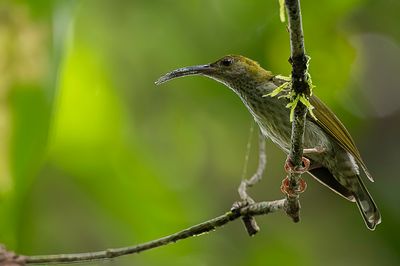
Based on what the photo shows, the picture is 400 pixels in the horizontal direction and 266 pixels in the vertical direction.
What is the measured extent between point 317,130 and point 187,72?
688 millimetres

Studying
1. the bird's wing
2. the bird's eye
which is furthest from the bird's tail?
the bird's eye

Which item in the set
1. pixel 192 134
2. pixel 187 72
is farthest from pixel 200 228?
pixel 192 134

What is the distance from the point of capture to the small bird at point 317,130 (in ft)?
12.1

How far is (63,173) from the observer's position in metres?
4.51

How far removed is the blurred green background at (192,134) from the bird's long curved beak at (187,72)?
1.95 ft

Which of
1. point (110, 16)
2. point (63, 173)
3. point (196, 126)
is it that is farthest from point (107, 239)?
point (110, 16)

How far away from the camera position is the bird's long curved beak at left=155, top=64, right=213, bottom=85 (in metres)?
3.53

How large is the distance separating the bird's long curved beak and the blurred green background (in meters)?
0.59

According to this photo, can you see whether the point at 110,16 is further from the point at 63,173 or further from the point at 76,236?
the point at 76,236

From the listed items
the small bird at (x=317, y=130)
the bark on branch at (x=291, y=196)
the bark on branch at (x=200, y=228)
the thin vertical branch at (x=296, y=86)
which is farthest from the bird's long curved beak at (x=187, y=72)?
the thin vertical branch at (x=296, y=86)

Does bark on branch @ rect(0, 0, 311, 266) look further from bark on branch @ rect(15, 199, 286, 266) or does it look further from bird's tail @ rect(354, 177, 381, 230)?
bird's tail @ rect(354, 177, 381, 230)

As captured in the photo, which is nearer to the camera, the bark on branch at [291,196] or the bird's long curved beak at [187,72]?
the bark on branch at [291,196]

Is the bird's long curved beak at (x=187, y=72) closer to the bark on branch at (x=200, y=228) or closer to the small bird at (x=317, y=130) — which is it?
the small bird at (x=317, y=130)

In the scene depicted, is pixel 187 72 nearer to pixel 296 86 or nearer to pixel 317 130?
pixel 317 130
